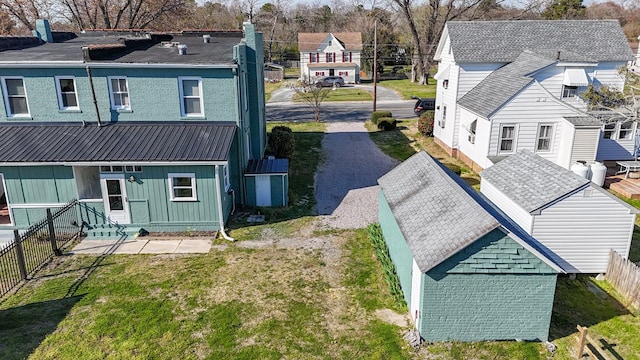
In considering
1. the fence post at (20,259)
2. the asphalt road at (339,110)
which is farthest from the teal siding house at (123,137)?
the asphalt road at (339,110)

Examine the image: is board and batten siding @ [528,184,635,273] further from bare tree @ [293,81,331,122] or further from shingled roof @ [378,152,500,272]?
bare tree @ [293,81,331,122]

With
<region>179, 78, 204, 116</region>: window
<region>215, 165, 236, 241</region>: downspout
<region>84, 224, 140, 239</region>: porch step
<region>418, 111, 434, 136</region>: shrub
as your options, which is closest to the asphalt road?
<region>418, 111, 434, 136</region>: shrub

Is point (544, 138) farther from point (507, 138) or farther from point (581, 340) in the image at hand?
point (581, 340)

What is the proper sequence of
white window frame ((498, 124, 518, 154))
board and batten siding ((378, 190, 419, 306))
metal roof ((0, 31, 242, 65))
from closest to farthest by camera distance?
1. board and batten siding ((378, 190, 419, 306))
2. metal roof ((0, 31, 242, 65))
3. white window frame ((498, 124, 518, 154))

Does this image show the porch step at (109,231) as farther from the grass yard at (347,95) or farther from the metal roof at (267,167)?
the grass yard at (347,95)

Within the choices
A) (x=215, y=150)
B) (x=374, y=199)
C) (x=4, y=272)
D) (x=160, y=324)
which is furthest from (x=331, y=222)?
(x=4, y=272)

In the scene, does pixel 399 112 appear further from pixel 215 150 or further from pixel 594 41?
pixel 215 150
